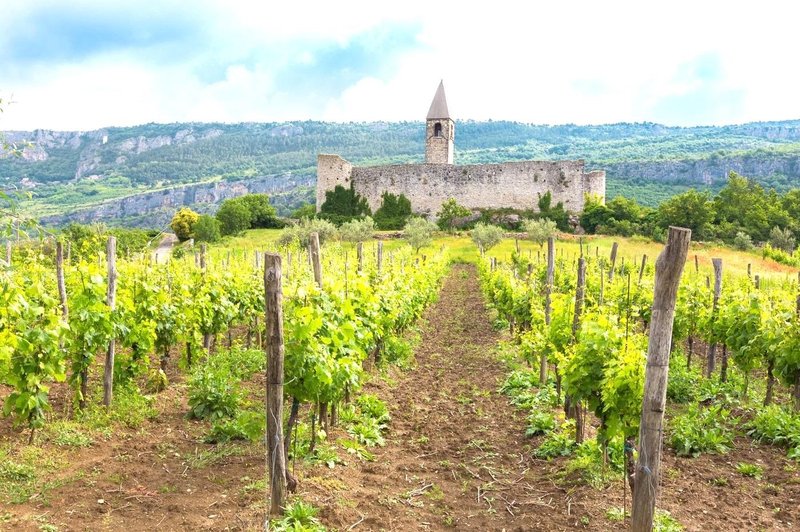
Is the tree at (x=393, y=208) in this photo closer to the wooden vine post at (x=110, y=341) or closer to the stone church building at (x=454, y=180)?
the stone church building at (x=454, y=180)

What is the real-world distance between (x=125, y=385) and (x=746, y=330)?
312 inches

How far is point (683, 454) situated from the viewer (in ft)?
20.0

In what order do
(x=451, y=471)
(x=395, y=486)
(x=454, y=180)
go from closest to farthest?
(x=395, y=486), (x=451, y=471), (x=454, y=180)

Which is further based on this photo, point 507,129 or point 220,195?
point 507,129

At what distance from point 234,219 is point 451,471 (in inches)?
1680

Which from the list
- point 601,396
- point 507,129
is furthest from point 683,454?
point 507,129

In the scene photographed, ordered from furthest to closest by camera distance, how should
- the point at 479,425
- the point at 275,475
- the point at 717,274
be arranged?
the point at 717,274
the point at 479,425
the point at 275,475

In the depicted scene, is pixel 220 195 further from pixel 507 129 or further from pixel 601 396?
pixel 601 396

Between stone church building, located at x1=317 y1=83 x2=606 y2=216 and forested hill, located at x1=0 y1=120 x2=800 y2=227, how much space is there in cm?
3296

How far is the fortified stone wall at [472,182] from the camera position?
150 ft

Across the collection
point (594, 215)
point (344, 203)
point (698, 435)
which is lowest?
point (698, 435)

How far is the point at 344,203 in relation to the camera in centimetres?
4828

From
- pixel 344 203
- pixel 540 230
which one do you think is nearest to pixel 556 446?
pixel 540 230

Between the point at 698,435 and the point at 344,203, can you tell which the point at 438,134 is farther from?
the point at 698,435
